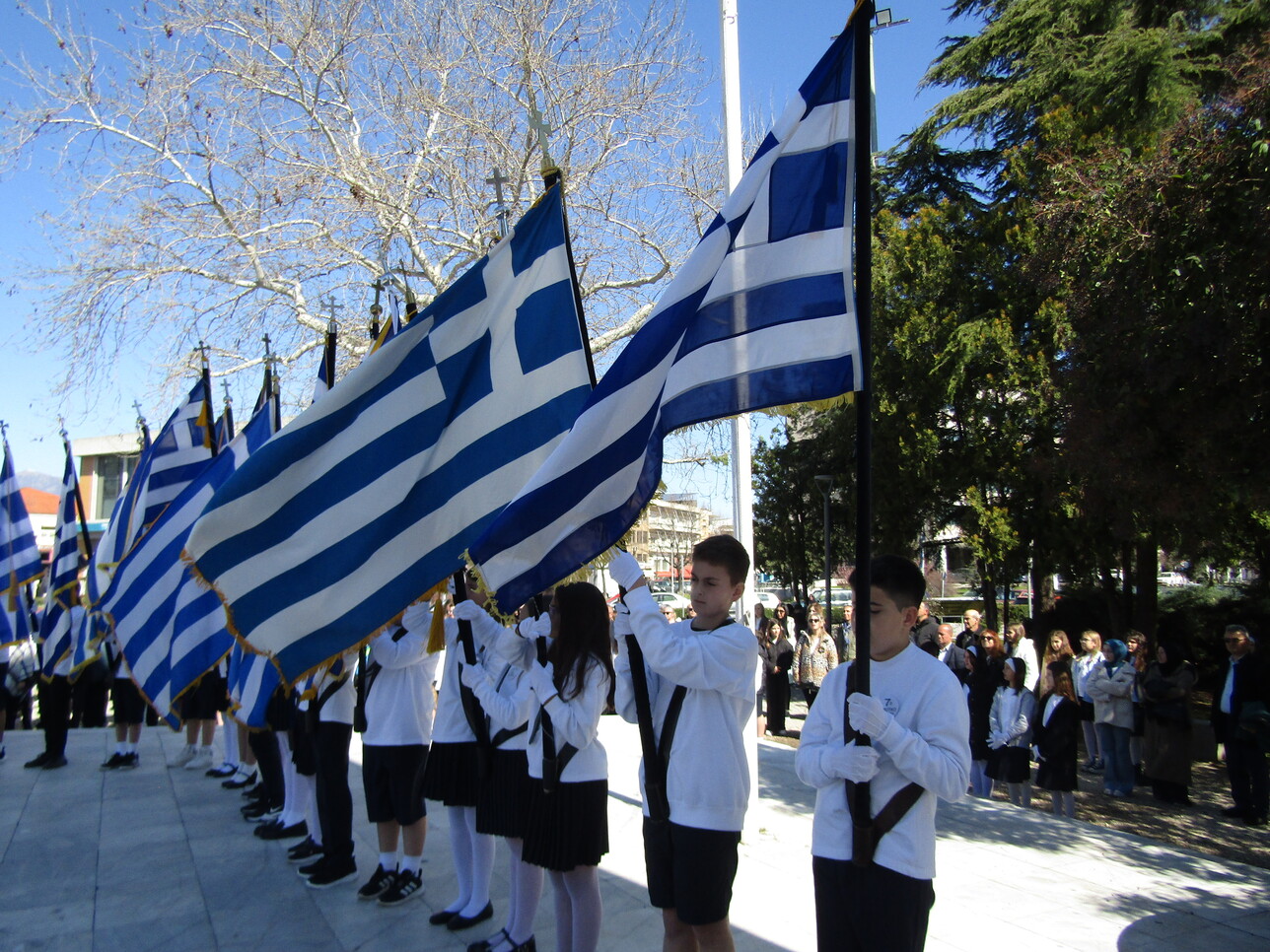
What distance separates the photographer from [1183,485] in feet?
26.5

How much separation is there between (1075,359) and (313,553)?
23.9ft

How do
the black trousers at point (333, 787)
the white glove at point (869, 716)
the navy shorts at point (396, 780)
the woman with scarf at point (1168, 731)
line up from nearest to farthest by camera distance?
the white glove at point (869, 716), the navy shorts at point (396, 780), the black trousers at point (333, 787), the woman with scarf at point (1168, 731)

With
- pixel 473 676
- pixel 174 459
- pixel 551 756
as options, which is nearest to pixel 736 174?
pixel 473 676

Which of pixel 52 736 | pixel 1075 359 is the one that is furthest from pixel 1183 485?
pixel 52 736

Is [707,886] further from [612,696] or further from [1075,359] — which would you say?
[1075,359]

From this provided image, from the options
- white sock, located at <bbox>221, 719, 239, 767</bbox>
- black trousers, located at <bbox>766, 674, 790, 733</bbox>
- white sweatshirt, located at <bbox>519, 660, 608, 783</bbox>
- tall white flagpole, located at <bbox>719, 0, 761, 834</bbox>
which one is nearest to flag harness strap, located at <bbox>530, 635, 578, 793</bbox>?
white sweatshirt, located at <bbox>519, 660, 608, 783</bbox>

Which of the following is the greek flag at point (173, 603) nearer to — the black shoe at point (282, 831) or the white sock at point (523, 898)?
the black shoe at point (282, 831)

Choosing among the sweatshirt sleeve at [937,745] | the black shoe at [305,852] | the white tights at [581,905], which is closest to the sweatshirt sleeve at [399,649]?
the white tights at [581,905]

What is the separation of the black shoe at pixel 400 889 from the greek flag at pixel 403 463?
6.39 feet

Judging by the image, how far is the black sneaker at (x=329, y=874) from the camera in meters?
5.81

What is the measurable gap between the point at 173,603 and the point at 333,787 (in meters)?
2.09

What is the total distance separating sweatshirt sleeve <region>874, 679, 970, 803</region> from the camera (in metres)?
2.58

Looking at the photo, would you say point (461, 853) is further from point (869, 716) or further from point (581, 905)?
point (869, 716)

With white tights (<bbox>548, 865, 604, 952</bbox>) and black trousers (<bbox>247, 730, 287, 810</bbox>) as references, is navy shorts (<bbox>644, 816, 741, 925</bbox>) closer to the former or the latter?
white tights (<bbox>548, 865, 604, 952</bbox>)
